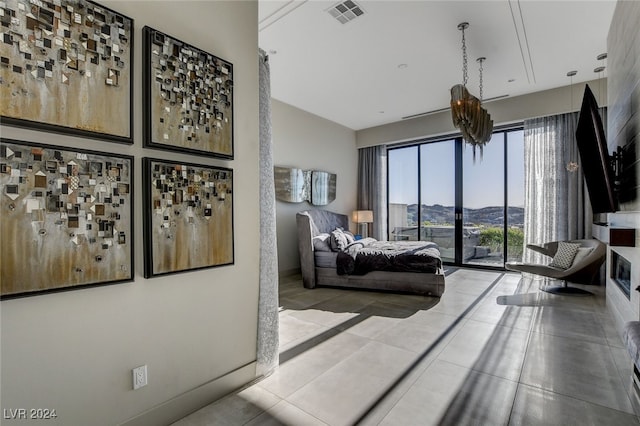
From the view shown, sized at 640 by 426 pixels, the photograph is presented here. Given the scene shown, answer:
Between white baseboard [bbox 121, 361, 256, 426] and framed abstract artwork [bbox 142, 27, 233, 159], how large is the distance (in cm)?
142

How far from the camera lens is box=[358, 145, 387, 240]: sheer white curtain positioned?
23.8 ft

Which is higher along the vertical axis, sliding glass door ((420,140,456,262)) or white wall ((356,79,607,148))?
white wall ((356,79,607,148))

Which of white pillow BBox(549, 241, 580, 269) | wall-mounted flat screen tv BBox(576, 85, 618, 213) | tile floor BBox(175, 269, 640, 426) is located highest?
wall-mounted flat screen tv BBox(576, 85, 618, 213)

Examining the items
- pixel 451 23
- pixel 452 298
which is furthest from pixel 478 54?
pixel 452 298

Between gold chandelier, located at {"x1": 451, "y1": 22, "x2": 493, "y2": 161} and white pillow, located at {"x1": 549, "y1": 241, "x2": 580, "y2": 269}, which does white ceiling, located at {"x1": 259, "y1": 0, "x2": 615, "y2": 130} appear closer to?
gold chandelier, located at {"x1": 451, "y1": 22, "x2": 493, "y2": 161}

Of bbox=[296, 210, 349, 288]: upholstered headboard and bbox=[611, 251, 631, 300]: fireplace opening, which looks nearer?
bbox=[611, 251, 631, 300]: fireplace opening

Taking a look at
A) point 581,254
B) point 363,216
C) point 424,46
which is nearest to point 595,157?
point 424,46

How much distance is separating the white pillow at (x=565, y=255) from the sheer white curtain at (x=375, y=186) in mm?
3364

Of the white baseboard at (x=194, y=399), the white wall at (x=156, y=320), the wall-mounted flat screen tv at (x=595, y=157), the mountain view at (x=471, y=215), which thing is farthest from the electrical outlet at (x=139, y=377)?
the mountain view at (x=471, y=215)

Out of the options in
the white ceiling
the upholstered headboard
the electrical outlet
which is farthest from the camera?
the upholstered headboard

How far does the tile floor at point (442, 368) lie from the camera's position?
5.89ft

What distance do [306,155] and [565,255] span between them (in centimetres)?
457

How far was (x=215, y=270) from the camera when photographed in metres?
1.95

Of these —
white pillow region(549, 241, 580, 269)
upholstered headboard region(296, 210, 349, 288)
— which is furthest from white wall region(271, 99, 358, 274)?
white pillow region(549, 241, 580, 269)
